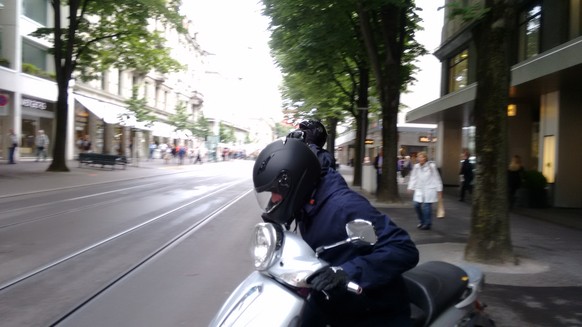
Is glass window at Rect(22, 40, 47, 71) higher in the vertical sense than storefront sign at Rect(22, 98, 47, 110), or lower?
higher

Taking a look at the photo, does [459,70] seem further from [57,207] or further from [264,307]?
[264,307]

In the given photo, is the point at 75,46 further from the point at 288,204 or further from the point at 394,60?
the point at 288,204

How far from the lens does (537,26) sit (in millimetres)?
17094

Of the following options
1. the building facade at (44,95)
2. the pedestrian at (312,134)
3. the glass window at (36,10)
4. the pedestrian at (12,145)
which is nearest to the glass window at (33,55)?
the building facade at (44,95)

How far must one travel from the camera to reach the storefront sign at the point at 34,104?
30859 mm

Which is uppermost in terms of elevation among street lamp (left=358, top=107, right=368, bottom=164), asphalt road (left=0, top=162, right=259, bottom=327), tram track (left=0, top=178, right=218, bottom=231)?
street lamp (left=358, top=107, right=368, bottom=164)

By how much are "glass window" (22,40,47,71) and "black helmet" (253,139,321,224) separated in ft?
110

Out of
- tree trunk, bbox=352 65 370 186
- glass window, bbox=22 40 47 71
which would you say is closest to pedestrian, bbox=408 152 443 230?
tree trunk, bbox=352 65 370 186

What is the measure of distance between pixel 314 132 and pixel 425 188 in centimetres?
827

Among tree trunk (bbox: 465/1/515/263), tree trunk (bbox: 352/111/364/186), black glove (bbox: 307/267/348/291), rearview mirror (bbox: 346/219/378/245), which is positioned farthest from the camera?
tree trunk (bbox: 352/111/364/186)

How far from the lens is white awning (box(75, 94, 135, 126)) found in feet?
122

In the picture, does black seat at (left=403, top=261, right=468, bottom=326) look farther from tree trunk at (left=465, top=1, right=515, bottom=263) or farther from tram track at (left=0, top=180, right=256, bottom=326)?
tree trunk at (left=465, top=1, right=515, bottom=263)

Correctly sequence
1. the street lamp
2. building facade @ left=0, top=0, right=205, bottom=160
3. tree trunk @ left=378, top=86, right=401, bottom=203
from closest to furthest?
tree trunk @ left=378, top=86, right=401, bottom=203 < the street lamp < building facade @ left=0, top=0, right=205, bottom=160

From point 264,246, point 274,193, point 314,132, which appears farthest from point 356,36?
point 264,246
